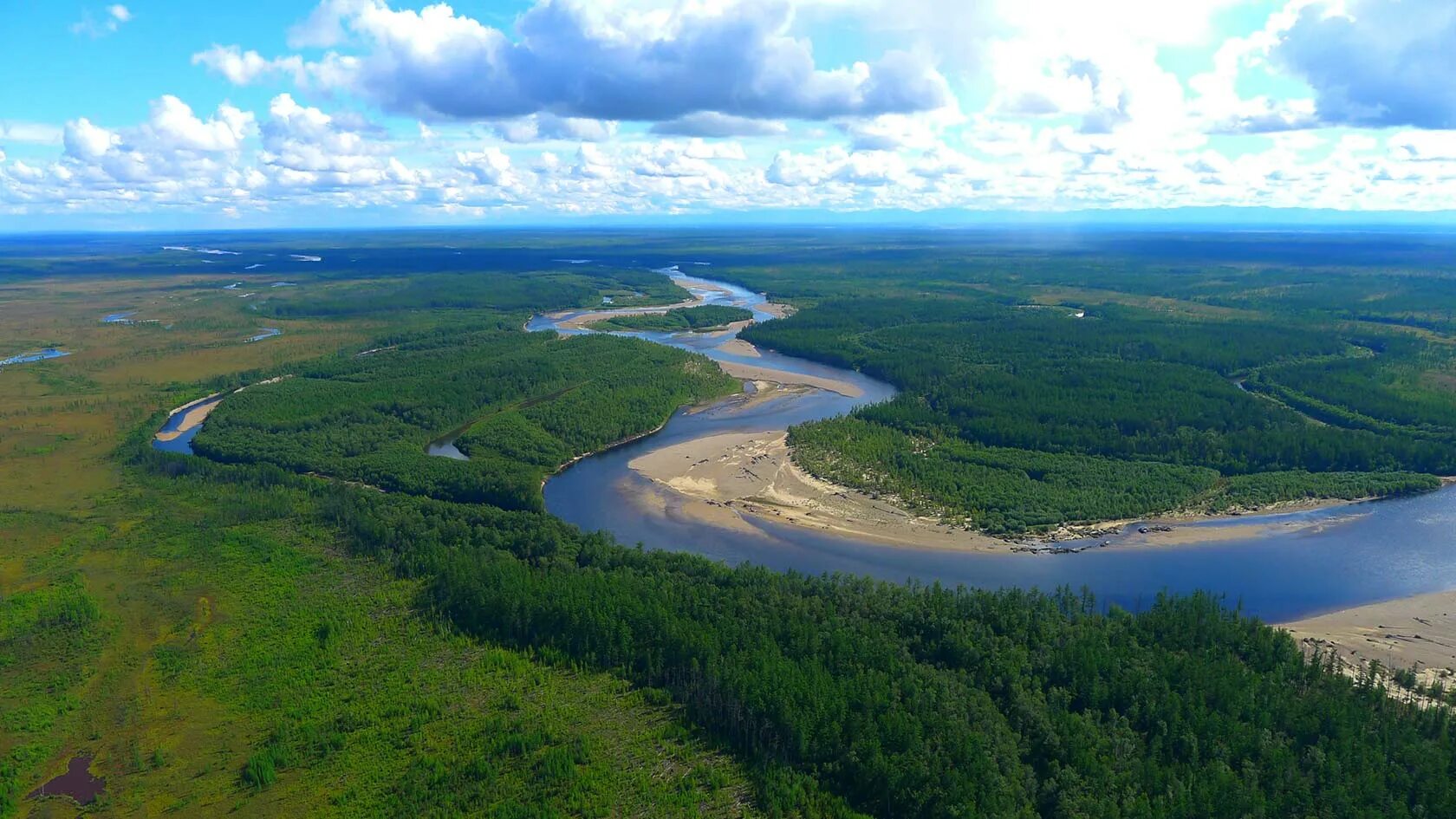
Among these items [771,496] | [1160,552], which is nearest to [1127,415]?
[1160,552]

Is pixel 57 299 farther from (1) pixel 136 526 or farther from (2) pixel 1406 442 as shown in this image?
(2) pixel 1406 442

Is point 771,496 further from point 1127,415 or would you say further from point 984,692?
point 1127,415

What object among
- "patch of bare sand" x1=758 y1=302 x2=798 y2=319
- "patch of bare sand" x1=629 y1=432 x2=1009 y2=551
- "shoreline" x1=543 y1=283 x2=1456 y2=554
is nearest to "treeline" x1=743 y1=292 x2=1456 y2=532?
"shoreline" x1=543 y1=283 x2=1456 y2=554

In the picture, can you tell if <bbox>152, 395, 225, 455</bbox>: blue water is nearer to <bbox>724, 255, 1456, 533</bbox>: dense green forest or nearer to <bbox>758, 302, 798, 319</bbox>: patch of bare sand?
<bbox>724, 255, 1456, 533</bbox>: dense green forest

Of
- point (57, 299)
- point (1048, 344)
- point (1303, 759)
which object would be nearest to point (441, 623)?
point (1303, 759)

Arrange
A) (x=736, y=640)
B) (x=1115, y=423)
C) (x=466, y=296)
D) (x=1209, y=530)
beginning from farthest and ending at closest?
(x=466, y=296) → (x=1115, y=423) → (x=1209, y=530) → (x=736, y=640)

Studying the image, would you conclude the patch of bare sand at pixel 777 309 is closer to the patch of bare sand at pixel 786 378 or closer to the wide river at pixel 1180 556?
the patch of bare sand at pixel 786 378
